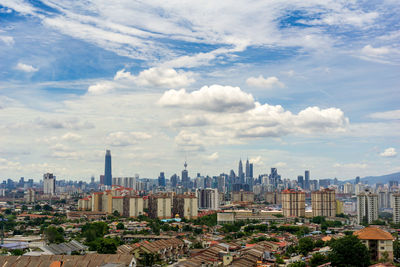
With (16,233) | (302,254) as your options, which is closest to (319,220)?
(302,254)

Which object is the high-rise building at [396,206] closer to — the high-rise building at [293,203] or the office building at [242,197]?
the high-rise building at [293,203]

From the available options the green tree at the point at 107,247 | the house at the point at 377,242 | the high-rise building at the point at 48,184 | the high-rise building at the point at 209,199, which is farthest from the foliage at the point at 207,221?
the high-rise building at the point at 48,184

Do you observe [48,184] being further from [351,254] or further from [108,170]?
[351,254]

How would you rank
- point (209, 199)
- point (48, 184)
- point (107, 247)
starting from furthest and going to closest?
point (48, 184) < point (209, 199) < point (107, 247)

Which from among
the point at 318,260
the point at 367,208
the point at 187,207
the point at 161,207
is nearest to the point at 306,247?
the point at 318,260

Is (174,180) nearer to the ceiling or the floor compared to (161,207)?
nearer to the ceiling

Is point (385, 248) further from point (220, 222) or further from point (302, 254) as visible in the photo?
point (220, 222)
